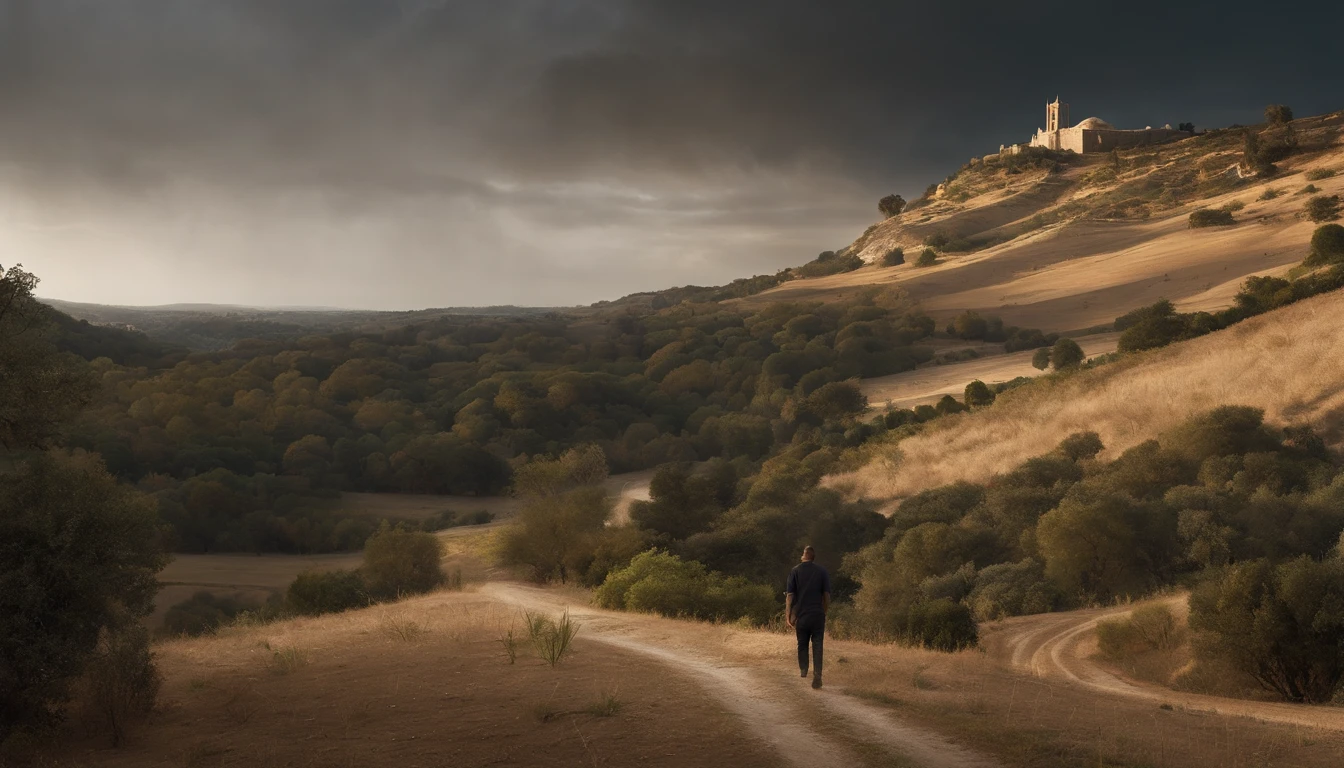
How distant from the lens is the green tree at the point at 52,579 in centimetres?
1040

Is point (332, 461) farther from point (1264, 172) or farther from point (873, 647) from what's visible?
point (1264, 172)

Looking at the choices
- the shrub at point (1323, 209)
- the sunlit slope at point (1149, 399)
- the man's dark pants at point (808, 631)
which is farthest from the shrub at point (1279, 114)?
the man's dark pants at point (808, 631)

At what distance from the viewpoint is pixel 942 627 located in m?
21.7

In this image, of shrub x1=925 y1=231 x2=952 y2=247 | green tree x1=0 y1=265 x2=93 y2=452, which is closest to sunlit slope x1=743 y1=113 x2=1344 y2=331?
shrub x1=925 y1=231 x2=952 y2=247

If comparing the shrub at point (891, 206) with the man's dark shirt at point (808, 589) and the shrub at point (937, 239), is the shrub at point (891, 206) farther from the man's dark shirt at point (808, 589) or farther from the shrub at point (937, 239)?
the man's dark shirt at point (808, 589)

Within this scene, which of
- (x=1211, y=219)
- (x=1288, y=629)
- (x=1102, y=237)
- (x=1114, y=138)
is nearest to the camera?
(x=1288, y=629)

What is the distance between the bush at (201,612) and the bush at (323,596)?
1960mm

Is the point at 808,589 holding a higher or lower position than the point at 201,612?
higher

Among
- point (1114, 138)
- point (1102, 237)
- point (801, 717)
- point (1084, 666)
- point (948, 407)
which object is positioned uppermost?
point (1114, 138)

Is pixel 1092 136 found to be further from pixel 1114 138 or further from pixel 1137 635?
pixel 1137 635

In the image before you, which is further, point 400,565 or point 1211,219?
point 1211,219

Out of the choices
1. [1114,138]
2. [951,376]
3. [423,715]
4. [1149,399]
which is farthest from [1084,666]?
[1114,138]

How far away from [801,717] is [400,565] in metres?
27.2

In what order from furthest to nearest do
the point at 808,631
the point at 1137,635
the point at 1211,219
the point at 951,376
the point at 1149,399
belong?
the point at 1211,219, the point at 951,376, the point at 1149,399, the point at 1137,635, the point at 808,631
